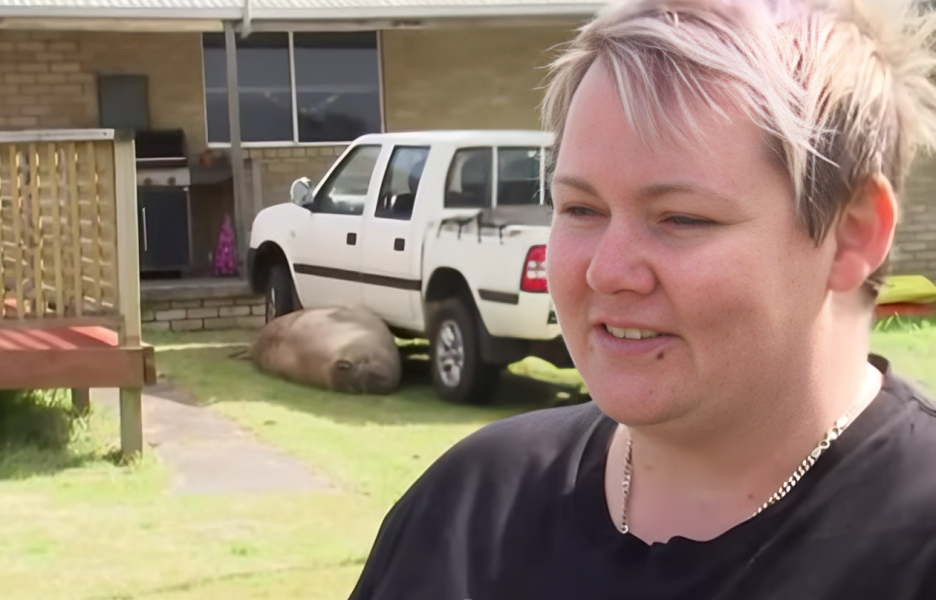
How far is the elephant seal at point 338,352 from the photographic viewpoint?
26.3ft

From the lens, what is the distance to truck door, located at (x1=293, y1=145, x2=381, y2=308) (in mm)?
8352

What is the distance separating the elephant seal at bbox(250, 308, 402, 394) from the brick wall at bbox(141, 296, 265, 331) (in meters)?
1.25

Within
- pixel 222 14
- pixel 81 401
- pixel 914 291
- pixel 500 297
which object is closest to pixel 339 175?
pixel 500 297

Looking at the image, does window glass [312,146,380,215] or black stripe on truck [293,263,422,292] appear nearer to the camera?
black stripe on truck [293,263,422,292]

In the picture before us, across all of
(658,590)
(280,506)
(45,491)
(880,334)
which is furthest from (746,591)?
(880,334)

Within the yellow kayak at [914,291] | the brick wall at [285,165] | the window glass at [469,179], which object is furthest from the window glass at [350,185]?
the yellow kayak at [914,291]

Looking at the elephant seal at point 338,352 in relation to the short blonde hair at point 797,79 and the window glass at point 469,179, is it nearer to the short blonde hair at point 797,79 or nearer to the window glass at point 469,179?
the window glass at point 469,179

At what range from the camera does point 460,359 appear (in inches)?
300

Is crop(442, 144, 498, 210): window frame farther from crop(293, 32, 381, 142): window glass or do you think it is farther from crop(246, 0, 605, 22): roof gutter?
crop(293, 32, 381, 142): window glass

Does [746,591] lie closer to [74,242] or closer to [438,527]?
[438,527]

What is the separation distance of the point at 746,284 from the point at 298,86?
11.5 m

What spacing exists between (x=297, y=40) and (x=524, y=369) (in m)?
5.11

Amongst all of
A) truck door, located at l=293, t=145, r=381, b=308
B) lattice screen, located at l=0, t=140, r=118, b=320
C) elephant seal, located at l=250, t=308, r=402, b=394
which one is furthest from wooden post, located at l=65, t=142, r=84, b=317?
truck door, located at l=293, t=145, r=381, b=308

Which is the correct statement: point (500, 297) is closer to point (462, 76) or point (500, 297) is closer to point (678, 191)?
point (462, 76)
